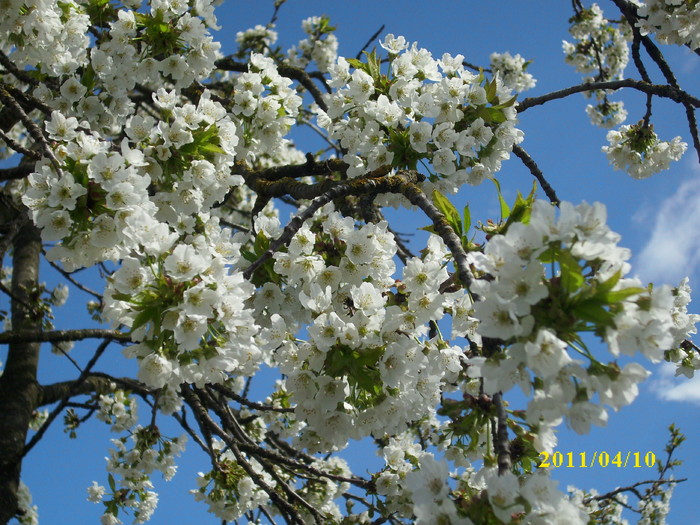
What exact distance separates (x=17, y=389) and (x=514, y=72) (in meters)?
7.68

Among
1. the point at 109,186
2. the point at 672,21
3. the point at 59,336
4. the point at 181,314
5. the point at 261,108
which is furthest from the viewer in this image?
the point at 59,336

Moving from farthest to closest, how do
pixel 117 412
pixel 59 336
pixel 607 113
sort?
pixel 607 113 → pixel 117 412 → pixel 59 336

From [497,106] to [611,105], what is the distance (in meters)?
5.20

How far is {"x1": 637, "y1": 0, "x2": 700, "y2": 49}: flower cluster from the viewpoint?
3756mm

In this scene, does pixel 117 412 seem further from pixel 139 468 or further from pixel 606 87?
pixel 606 87

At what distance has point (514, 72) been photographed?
8133mm

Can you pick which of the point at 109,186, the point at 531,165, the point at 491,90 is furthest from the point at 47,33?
the point at 531,165

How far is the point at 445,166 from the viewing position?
9.73 ft

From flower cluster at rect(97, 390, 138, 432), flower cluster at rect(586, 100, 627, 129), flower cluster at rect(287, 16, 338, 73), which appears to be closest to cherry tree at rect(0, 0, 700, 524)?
flower cluster at rect(97, 390, 138, 432)

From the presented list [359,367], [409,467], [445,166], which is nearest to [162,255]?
[359,367]

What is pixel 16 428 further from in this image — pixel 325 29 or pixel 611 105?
pixel 611 105

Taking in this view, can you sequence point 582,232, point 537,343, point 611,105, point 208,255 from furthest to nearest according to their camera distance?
1. point 611,105
2. point 208,255
3. point 582,232
4. point 537,343

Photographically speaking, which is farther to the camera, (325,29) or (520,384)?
(325,29)

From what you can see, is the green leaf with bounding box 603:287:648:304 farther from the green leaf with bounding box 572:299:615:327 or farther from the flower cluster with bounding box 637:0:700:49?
the flower cluster with bounding box 637:0:700:49
